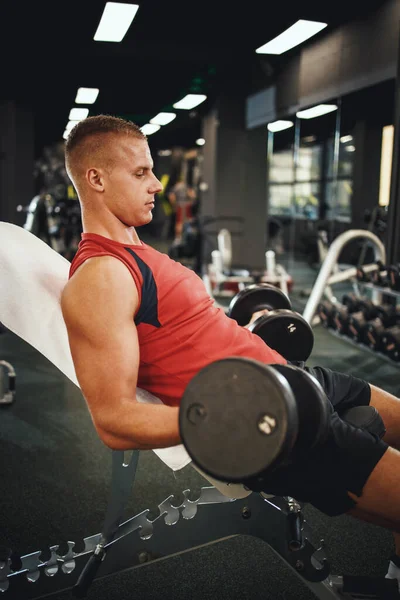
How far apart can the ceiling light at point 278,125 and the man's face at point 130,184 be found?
5.65 metres

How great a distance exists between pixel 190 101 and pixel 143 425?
28.3ft

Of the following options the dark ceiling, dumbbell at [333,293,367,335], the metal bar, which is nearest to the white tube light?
the metal bar

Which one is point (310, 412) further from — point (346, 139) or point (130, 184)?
point (346, 139)

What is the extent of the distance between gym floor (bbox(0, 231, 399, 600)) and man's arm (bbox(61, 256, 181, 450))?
0.51 m

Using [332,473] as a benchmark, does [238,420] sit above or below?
above

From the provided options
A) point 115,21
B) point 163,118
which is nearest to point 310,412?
point 115,21

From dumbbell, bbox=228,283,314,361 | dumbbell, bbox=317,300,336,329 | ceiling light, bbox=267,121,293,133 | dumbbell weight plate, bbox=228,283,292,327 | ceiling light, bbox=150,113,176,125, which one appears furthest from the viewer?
ceiling light, bbox=150,113,176,125

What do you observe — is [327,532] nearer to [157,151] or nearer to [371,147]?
[371,147]

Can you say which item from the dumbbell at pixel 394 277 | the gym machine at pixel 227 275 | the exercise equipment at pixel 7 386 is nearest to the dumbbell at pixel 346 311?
the dumbbell at pixel 394 277

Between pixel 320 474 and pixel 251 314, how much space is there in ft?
2.31

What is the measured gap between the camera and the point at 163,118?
11.8 m

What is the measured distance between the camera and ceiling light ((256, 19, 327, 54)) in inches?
200

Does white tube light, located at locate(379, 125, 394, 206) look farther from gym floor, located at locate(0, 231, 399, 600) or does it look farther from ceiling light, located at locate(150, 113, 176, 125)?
ceiling light, located at locate(150, 113, 176, 125)

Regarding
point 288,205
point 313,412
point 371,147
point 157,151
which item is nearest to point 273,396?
point 313,412
